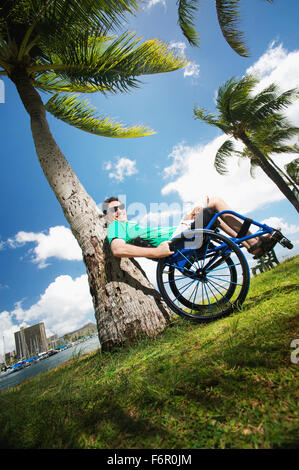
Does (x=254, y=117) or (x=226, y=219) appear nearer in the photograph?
(x=226, y=219)

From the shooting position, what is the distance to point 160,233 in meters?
2.74

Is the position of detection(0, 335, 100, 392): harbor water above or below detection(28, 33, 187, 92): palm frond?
below

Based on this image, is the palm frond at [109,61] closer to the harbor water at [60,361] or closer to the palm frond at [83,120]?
the palm frond at [83,120]

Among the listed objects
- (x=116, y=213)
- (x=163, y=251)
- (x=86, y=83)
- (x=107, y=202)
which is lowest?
(x=163, y=251)

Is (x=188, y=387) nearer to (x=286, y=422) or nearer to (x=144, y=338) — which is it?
(x=286, y=422)

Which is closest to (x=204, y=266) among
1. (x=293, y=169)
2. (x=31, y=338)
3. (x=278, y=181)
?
(x=278, y=181)

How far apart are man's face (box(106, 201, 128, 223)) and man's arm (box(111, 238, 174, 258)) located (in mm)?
541

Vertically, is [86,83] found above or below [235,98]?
below

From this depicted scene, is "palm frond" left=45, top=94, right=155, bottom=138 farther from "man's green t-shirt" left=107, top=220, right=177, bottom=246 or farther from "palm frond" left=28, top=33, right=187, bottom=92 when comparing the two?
"man's green t-shirt" left=107, top=220, right=177, bottom=246

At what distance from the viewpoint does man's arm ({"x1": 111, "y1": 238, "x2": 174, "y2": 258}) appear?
2350mm

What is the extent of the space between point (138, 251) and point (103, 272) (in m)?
0.56

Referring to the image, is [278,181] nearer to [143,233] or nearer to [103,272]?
[143,233]

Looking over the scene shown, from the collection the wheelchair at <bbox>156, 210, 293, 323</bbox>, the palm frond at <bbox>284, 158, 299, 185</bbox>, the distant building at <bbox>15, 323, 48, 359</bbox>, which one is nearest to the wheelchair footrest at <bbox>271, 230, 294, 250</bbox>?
the wheelchair at <bbox>156, 210, 293, 323</bbox>
